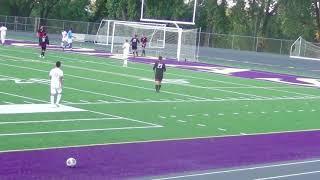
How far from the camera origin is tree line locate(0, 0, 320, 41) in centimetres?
6412

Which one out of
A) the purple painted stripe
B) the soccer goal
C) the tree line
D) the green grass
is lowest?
the purple painted stripe

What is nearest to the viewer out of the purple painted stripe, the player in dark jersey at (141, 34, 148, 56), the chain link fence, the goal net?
the purple painted stripe

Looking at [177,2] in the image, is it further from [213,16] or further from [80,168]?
[80,168]

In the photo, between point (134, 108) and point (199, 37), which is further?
point (199, 37)

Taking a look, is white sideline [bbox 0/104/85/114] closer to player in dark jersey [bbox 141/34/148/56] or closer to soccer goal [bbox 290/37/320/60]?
player in dark jersey [bbox 141/34/148/56]

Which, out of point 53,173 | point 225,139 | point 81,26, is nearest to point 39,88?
point 225,139

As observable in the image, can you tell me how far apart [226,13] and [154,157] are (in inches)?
2300

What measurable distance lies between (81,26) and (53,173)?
57461 mm

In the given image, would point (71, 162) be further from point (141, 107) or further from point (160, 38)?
point (160, 38)

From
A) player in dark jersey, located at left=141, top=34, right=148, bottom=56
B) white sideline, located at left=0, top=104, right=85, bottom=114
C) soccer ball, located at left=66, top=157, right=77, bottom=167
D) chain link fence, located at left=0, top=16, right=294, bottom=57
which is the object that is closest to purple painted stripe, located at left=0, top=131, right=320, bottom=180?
soccer ball, located at left=66, top=157, right=77, bottom=167

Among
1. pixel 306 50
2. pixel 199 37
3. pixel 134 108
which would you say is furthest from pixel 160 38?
pixel 134 108

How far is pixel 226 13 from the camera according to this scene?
69.9 m

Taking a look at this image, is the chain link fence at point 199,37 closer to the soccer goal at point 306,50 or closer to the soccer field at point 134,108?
the soccer goal at point 306,50

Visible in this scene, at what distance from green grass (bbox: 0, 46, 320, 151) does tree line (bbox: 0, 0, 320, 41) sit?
3052cm
